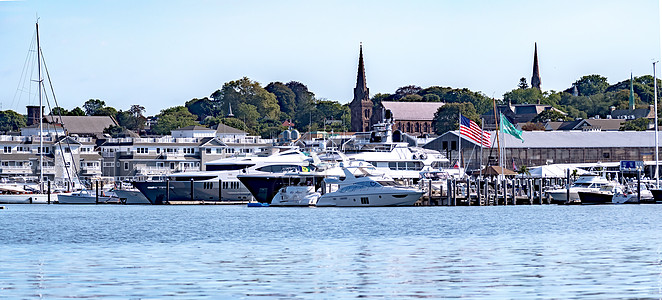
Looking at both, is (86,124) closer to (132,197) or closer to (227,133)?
(227,133)

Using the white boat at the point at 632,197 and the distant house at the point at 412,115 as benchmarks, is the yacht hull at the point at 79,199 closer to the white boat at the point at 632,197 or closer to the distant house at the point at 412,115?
the white boat at the point at 632,197

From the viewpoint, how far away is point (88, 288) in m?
21.5

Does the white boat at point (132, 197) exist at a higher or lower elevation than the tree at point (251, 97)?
lower

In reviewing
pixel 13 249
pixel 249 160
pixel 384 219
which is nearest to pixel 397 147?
pixel 249 160

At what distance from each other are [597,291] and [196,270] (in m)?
9.65

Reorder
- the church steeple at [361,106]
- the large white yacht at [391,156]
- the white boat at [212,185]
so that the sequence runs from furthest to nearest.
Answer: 1. the church steeple at [361,106]
2. the large white yacht at [391,156]
3. the white boat at [212,185]

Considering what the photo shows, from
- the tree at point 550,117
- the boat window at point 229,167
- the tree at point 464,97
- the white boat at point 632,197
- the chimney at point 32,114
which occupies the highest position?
the tree at point 464,97

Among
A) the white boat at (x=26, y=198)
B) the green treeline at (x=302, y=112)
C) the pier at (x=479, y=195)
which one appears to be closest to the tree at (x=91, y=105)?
the green treeline at (x=302, y=112)

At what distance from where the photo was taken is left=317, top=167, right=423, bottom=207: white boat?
56.7 meters

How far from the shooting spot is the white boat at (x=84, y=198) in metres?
71.2

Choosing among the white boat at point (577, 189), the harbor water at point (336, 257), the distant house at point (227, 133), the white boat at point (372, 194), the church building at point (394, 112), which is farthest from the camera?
the church building at point (394, 112)

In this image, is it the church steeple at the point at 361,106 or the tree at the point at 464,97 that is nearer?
the church steeple at the point at 361,106

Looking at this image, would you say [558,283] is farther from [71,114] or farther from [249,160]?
[71,114]

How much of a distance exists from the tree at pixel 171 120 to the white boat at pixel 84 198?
8125 centimetres
